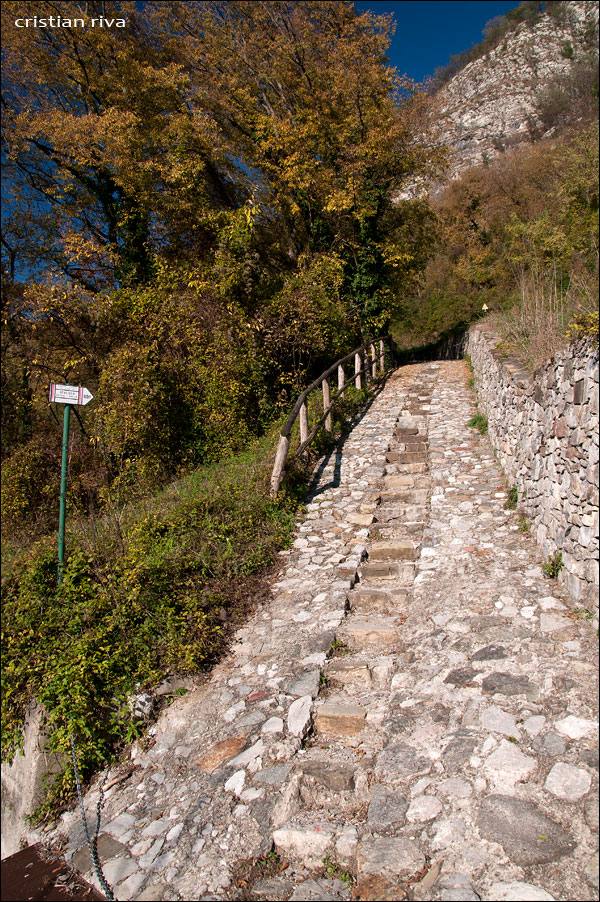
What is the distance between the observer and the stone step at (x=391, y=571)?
5707 millimetres

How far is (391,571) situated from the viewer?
585 cm

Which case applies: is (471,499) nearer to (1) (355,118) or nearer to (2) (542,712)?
(2) (542,712)

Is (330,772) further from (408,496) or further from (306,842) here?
(408,496)

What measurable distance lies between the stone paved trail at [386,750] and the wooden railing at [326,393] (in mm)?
1891

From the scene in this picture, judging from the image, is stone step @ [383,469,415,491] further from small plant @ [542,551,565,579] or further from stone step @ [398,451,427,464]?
small plant @ [542,551,565,579]

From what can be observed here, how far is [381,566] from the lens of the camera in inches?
235

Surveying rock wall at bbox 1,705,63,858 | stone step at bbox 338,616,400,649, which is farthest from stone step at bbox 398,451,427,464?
rock wall at bbox 1,705,63,858

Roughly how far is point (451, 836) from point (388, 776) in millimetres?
575

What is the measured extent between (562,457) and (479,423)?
551 cm

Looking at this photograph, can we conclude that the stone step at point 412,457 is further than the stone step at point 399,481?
Yes

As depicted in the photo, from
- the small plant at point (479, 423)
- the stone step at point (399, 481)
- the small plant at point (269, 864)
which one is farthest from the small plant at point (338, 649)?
the small plant at point (479, 423)

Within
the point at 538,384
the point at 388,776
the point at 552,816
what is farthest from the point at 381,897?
the point at 538,384

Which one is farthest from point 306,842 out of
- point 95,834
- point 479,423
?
point 479,423

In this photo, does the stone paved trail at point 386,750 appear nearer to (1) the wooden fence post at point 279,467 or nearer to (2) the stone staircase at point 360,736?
(2) the stone staircase at point 360,736
